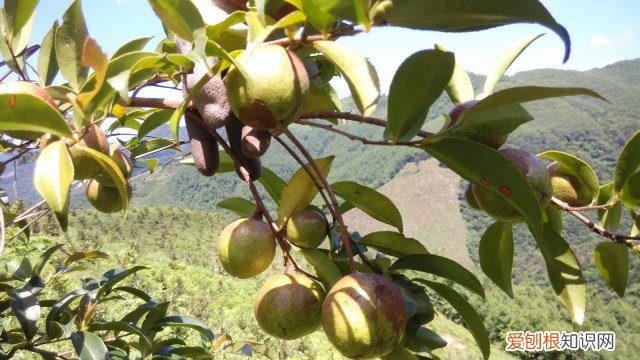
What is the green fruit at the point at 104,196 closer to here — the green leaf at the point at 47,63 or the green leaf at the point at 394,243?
the green leaf at the point at 47,63

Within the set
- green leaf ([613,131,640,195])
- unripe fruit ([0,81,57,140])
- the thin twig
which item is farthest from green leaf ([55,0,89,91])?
green leaf ([613,131,640,195])

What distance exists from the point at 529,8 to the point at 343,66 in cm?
19

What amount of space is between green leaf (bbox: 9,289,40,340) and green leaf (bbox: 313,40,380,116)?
1064 mm

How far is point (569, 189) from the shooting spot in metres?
0.88

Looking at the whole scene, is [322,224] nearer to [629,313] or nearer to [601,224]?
[601,224]

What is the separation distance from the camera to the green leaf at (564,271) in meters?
0.73

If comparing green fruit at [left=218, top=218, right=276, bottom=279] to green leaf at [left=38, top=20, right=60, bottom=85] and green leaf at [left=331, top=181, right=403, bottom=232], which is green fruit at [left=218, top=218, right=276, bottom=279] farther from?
green leaf at [left=38, top=20, right=60, bottom=85]

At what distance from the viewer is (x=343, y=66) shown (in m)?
0.49

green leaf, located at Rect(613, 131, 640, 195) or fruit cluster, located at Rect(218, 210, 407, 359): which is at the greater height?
green leaf, located at Rect(613, 131, 640, 195)

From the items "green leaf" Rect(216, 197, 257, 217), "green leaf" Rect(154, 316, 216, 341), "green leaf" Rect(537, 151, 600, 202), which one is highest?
"green leaf" Rect(537, 151, 600, 202)

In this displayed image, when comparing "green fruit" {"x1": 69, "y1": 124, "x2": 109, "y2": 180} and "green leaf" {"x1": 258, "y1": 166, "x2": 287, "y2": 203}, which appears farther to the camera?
"green leaf" {"x1": 258, "y1": 166, "x2": 287, "y2": 203}

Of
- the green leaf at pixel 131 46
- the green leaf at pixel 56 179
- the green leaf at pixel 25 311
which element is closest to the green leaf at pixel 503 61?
the green leaf at pixel 131 46

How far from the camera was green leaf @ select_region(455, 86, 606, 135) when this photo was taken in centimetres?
47

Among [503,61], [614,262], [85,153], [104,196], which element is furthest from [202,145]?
[614,262]
